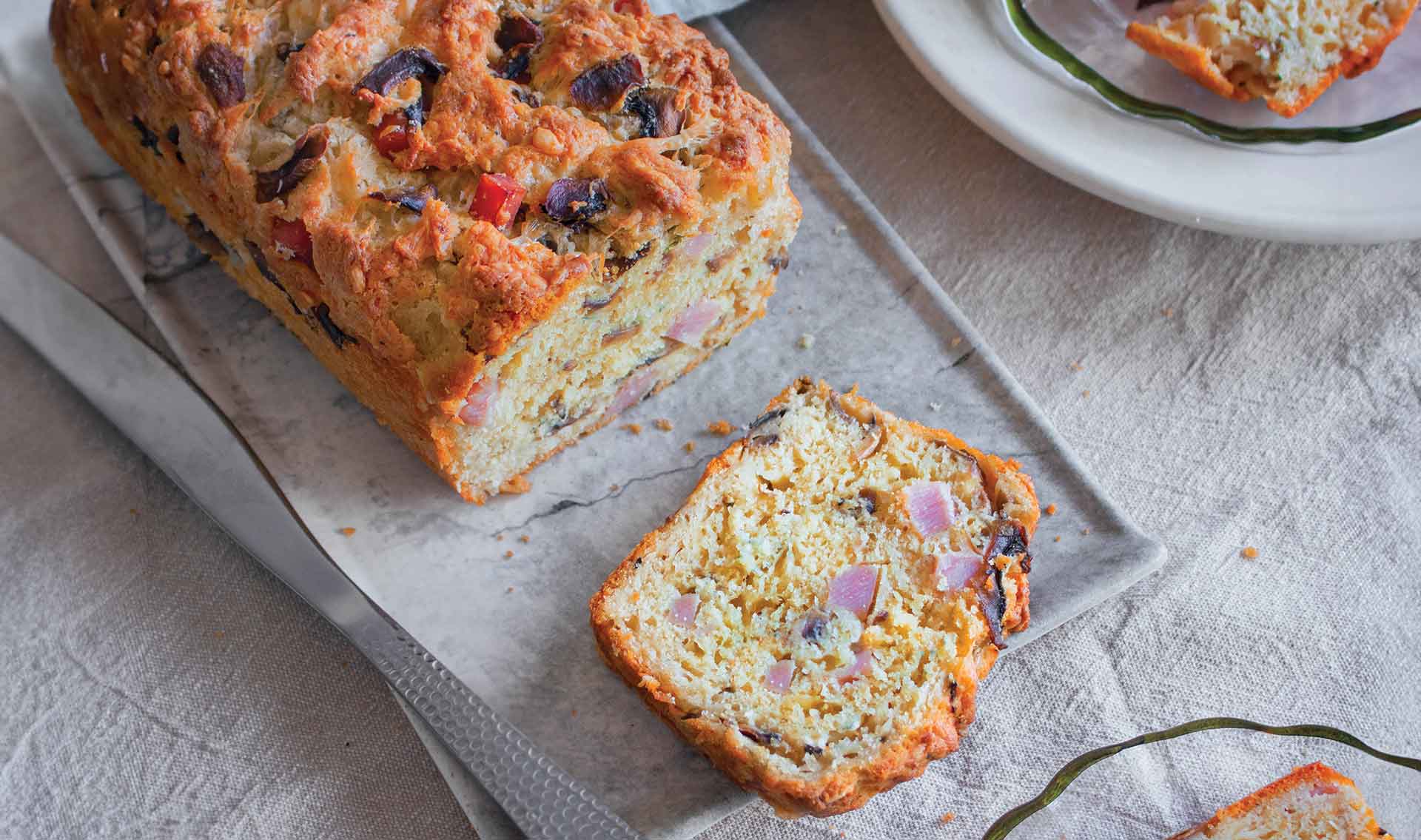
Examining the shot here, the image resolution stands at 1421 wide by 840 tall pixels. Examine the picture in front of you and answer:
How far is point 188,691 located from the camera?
11.0 ft

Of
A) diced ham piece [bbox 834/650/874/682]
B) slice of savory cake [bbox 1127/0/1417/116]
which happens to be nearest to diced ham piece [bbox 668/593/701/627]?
diced ham piece [bbox 834/650/874/682]

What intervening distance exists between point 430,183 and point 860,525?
1354 mm

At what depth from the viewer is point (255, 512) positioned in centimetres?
336

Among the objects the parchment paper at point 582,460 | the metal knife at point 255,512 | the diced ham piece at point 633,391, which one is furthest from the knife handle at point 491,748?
the diced ham piece at point 633,391

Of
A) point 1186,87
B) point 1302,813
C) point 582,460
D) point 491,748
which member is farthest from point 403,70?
point 1302,813

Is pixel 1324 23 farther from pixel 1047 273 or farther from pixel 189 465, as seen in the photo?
pixel 189 465

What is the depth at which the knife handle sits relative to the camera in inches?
116

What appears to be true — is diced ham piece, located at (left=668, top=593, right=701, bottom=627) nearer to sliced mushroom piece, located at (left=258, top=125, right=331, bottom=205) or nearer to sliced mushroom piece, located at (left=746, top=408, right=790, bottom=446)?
sliced mushroom piece, located at (left=746, top=408, right=790, bottom=446)

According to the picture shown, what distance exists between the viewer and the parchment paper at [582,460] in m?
3.30

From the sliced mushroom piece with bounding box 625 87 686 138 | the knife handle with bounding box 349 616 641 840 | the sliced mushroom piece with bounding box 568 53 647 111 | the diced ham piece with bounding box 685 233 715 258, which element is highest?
the sliced mushroom piece with bounding box 568 53 647 111

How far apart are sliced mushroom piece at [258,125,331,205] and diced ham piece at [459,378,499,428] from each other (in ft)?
2.20

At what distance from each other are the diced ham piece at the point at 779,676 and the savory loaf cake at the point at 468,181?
3.10 ft

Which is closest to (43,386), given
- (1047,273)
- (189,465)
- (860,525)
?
(189,465)

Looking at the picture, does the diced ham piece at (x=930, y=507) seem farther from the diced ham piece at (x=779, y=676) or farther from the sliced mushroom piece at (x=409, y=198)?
the sliced mushroom piece at (x=409, y=198)
